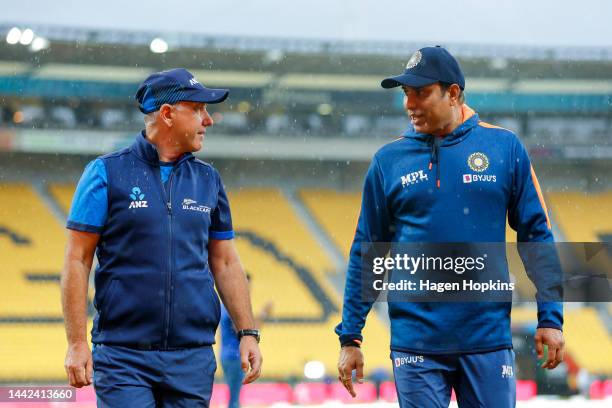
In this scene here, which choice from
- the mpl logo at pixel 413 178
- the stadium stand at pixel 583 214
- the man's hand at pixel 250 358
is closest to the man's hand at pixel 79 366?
the man's hand at pixel 250 358

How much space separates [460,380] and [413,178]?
22.3 inches

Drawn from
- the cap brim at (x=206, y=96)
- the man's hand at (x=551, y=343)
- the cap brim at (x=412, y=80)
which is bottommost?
the man's hand at (x=551, y=343)

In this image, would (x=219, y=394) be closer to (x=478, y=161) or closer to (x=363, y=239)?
(x=363, y=239)

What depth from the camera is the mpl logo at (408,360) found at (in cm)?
262

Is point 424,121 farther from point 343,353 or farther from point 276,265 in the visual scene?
point 276,265

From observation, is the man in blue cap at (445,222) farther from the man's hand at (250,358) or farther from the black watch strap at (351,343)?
the man's hand at (250,358)

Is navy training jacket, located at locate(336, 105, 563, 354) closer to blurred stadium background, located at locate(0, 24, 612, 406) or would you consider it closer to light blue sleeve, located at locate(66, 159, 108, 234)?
light blue sleeve, located at locate(66, 159, 108, 234)

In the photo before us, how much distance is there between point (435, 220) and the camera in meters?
2.62

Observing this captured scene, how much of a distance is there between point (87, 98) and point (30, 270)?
2436 mm

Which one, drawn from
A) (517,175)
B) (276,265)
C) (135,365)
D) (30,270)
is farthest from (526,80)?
(135,365)

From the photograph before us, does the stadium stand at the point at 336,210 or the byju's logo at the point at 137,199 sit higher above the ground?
the stadium stand at the point at 336,210

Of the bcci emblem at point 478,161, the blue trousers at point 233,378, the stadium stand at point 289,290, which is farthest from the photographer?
the stadium stand at point 289,290

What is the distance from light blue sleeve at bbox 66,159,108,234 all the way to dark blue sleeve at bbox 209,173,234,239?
0.32 metres

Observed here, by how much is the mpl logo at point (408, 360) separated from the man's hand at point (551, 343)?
0.31 m
